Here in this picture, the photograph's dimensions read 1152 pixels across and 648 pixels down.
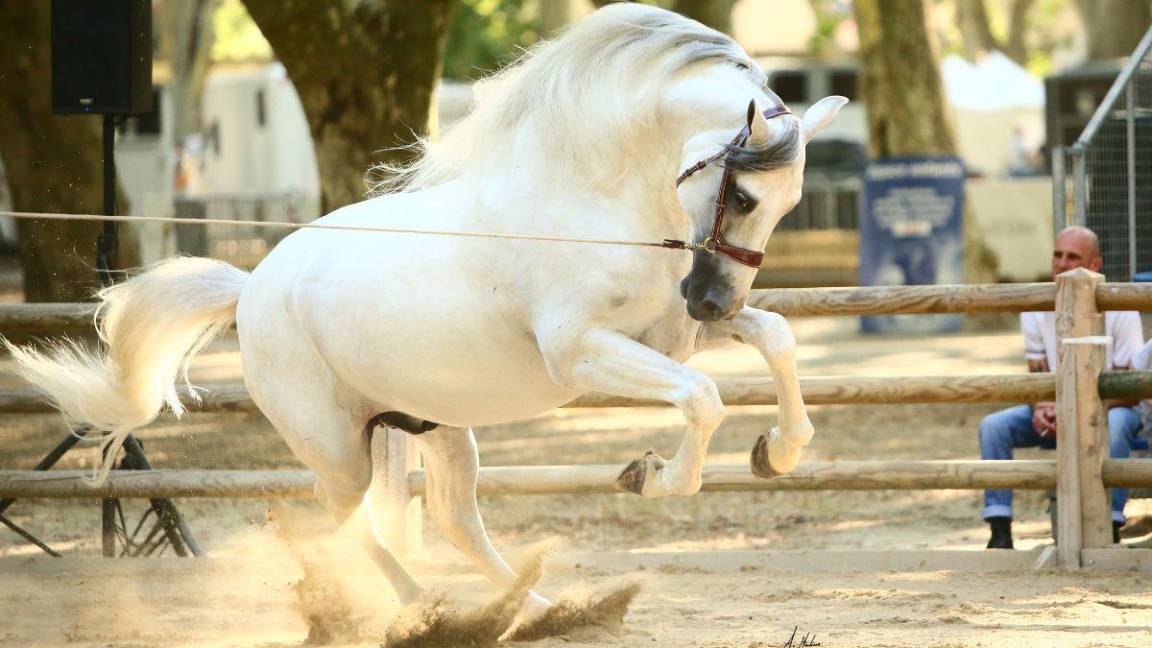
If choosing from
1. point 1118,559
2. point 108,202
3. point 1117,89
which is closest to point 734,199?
point 1118,559

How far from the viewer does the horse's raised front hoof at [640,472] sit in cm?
473

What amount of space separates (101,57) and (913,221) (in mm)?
9991

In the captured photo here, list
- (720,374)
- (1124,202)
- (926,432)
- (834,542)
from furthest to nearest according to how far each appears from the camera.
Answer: (720,374) → (926,432) → (1124,202) → (834,542)

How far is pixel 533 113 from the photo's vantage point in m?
4.77

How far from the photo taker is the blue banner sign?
50.3 feet

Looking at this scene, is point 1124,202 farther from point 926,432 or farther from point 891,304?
point 891,304

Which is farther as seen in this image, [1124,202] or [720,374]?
[720,374]

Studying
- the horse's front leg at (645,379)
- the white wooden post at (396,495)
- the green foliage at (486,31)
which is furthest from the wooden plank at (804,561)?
the green foliage at (486,31)

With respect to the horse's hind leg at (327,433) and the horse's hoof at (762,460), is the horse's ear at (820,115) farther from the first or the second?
the horse's hind leg at (327,433)

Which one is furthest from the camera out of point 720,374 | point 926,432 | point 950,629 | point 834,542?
point 720,374

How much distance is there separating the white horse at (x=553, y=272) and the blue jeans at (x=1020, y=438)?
2172 millimetres

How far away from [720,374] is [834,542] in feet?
21.2

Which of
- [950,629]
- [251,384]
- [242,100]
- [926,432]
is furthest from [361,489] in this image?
A: [242,100]

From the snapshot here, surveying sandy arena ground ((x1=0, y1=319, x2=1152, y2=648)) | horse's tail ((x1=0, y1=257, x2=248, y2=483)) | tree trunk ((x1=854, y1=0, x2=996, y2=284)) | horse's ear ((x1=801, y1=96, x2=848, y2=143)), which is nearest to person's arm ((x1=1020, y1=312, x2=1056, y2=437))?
sandy arena ground ((x1=0, y1=319, x2=1152, y2=648))
